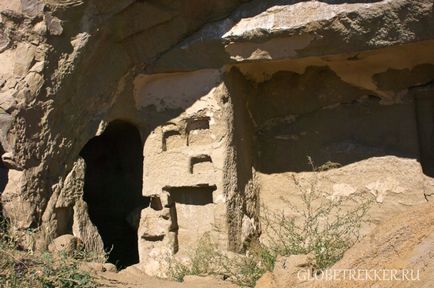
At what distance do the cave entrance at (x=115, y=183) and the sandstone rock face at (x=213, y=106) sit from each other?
48.1 inches

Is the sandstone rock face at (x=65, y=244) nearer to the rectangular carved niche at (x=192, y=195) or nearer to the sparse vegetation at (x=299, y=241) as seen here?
the sparse vegetation at (x=299, y=241)

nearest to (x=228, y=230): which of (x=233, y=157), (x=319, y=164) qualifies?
(x=233, y=157)

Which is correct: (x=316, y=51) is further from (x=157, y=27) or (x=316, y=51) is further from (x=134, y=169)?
(x=134, y=169)

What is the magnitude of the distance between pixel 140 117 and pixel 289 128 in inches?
56.7

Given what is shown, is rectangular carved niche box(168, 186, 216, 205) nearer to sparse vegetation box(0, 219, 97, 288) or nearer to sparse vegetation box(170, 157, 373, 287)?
sparse vegetation box(170, 157, 373, 287)

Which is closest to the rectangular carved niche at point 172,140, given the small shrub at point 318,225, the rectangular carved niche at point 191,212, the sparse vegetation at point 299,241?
the rectangular carved niche at point 191,212

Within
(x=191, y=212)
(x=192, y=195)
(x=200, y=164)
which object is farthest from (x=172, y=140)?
(x=191, y=212)

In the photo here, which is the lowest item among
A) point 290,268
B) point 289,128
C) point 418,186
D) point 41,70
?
point 290,268

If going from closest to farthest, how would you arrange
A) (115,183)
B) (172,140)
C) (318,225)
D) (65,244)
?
(65,244), (318,225), (172,140), (115,183)

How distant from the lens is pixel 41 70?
566cm

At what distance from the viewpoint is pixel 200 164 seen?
20.9 feet

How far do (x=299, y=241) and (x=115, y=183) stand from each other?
11.2 feet

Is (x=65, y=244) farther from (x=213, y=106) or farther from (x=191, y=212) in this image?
(x=213, y=106)

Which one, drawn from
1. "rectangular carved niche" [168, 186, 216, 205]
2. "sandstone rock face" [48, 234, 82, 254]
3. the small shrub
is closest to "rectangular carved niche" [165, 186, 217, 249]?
"rectangular carved niche" [168, 186, 216, 205]
